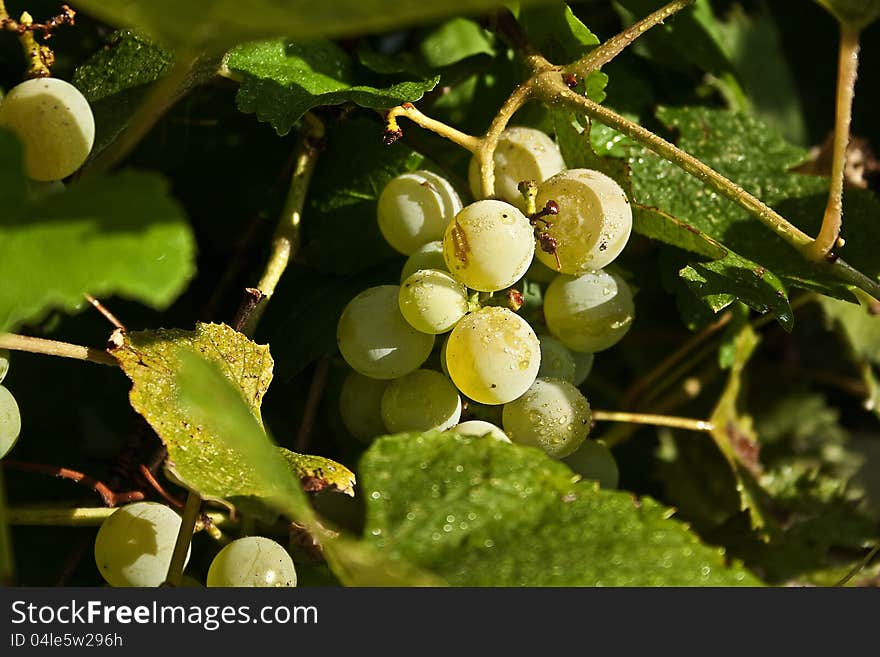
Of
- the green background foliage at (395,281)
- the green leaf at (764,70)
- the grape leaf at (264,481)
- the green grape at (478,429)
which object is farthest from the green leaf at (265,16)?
the green leaf at (764,70)

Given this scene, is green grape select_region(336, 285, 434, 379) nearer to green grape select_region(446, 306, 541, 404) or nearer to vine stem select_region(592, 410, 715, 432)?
green grape select_region(446, 306, 541, 404)

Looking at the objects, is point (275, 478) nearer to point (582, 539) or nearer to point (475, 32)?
point (582, 539)

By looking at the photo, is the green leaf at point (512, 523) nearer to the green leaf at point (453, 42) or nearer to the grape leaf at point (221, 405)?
the grape leaf at point (221, 405)

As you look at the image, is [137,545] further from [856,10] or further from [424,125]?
[856,10]

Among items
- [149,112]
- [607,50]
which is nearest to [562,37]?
[607,50]

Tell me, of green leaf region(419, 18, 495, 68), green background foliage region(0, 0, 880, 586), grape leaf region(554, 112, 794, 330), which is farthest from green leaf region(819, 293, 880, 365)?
green leaf region(419, 18, 495, 68)

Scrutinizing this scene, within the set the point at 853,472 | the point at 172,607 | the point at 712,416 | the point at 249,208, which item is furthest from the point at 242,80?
the point at 853,472
